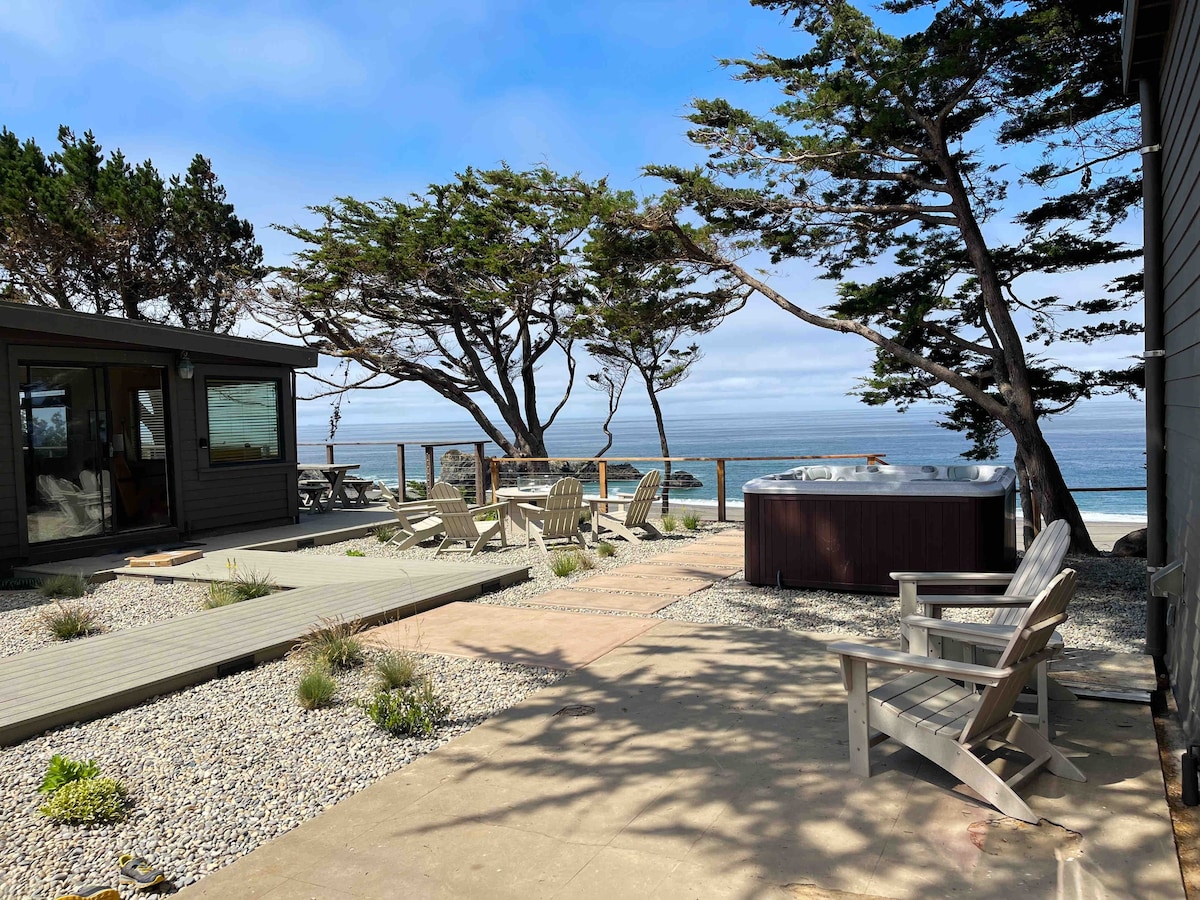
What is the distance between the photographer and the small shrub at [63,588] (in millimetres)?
7102

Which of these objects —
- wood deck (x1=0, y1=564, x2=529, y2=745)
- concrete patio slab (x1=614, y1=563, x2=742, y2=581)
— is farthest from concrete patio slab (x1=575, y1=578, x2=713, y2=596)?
wood deck (x1=0, y1=564, x2=529, y2=745)

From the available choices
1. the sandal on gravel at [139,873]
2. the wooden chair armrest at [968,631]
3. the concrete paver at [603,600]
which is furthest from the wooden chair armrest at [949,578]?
the sandal on gravel at [139,873]

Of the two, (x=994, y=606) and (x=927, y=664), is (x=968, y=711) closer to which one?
(x=927, y=664)

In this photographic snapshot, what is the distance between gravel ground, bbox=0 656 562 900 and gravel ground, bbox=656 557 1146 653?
189 centimetres

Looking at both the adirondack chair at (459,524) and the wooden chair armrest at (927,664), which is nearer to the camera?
the wooden chair armrest at (927,664)

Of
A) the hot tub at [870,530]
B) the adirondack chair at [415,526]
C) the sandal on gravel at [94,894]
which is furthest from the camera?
the adirondack chair at [415,526]

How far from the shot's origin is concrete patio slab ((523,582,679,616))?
6.29m

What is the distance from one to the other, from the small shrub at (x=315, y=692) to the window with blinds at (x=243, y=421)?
6833 millimetres

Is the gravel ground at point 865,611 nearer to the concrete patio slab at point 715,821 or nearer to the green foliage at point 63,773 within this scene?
the concrete patio slab at point 715,821

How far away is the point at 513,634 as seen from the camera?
545 centimetres

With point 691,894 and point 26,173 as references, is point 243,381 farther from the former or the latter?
point 26,173

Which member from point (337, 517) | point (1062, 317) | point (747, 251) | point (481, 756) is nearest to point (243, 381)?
point (337, 517)

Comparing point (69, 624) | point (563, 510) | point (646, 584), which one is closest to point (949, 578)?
point (646, 584)

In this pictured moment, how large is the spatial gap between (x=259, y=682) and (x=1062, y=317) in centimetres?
1166
